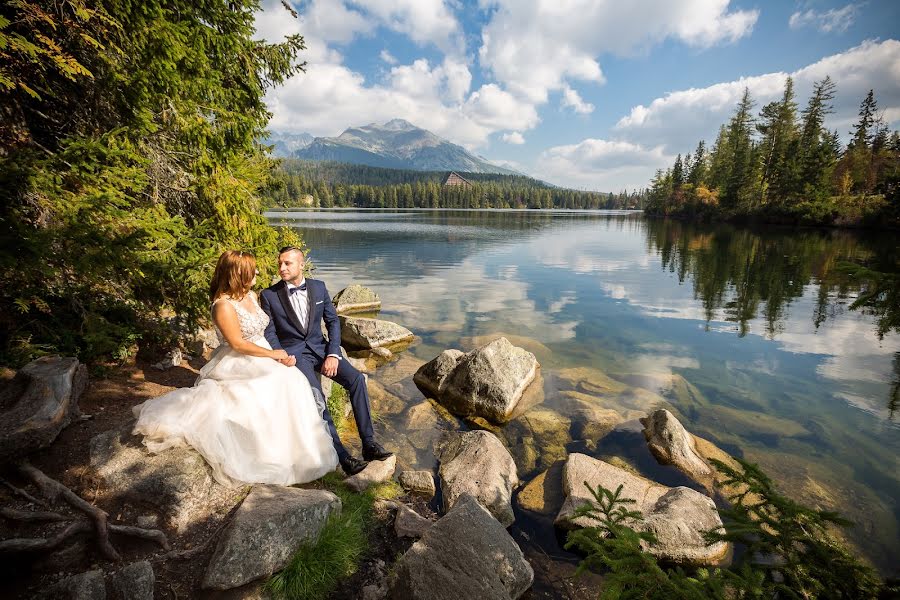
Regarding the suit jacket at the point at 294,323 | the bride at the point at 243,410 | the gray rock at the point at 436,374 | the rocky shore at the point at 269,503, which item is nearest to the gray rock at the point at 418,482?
the rocky shore at the point at 269,503

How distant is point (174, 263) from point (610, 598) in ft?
26.2

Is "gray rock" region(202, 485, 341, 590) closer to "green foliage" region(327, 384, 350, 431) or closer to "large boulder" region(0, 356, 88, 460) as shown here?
"large boulder" region(0, 356, 88, 460)

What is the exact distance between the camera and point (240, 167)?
857cm

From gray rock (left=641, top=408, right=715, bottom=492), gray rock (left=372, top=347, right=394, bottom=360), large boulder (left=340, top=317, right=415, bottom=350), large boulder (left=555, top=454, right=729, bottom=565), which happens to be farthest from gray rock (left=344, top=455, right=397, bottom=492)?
large boulder (left=340, top=317, right=415, bottom=350)

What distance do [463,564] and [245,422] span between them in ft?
10.4

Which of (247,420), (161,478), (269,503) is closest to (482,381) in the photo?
(247,420)

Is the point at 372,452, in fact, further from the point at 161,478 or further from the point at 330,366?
the point at 161,478

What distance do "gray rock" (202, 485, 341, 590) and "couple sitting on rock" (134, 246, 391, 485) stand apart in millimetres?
558

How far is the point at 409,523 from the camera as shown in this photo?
211 inches

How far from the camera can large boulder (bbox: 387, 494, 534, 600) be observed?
386cm

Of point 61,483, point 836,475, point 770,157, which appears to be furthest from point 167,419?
point 770,157

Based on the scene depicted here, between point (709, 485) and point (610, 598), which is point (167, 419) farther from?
point (709, 485)

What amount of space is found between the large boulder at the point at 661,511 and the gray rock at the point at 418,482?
7.09ft

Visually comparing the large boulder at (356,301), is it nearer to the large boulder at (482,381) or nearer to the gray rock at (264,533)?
the large boulder at (482,381)
